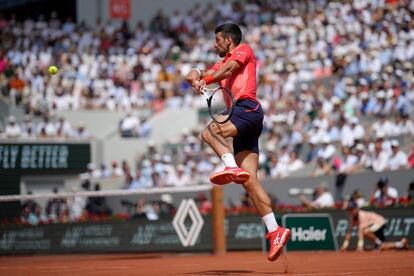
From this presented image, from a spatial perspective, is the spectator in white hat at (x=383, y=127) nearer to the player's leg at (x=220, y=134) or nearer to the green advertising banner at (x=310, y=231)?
the green advertising banner at (x=310, y=231)

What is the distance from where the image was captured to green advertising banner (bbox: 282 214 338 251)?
1842 centimetres

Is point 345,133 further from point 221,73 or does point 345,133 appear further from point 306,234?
point 221,73

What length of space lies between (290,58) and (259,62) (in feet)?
4.49

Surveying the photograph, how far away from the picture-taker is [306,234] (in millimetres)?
18516

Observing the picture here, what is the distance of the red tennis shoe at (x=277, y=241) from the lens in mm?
11156

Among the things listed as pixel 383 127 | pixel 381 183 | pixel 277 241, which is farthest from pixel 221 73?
pixel 383 127

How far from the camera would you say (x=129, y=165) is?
32.1 meters

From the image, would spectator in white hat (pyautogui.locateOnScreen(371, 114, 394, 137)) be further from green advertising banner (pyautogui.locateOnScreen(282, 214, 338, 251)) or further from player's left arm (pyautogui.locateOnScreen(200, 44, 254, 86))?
player's left arm (pyautogui.locateOnScreen(200, 44, 254, 86))

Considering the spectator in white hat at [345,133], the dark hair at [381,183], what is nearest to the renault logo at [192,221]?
the dark hair at [381,183]

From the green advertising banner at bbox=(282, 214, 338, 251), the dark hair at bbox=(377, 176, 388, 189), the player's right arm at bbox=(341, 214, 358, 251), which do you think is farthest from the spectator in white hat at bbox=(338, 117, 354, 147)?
the green advertising banner at bbox=(282, 214, 338, 251)

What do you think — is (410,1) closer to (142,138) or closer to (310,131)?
(310,131)

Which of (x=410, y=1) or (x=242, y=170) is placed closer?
(x=242, y=170)

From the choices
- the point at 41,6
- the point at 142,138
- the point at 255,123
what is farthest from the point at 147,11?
the point at 255,123

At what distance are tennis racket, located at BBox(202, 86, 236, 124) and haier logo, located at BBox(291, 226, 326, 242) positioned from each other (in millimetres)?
7077
